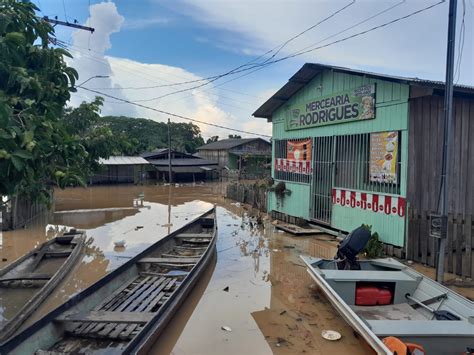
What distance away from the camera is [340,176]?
11.4m

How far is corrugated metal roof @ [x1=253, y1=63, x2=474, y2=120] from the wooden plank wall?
1.82 ft

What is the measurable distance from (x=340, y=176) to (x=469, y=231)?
4.58 meters

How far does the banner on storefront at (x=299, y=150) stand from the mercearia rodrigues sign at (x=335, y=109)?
571mm

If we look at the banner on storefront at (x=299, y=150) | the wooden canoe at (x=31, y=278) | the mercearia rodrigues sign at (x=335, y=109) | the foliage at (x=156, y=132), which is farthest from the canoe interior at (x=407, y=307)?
the foliage at (x=156, y=132)

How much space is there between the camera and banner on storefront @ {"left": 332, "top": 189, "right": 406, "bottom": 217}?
354 inches

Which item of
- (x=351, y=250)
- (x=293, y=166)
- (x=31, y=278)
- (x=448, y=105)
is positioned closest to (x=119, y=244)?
(x=31, y=278)

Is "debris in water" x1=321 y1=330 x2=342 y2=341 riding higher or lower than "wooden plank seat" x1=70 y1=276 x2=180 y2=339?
lower

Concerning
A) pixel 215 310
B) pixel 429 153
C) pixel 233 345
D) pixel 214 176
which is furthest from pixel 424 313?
pixel 214 176

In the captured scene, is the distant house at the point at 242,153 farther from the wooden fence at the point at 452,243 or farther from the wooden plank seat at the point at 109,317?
the wooden plank seat at the point at 109,317

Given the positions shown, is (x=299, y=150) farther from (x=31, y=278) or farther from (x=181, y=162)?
(x=181, y=162)

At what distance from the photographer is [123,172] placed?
114ft

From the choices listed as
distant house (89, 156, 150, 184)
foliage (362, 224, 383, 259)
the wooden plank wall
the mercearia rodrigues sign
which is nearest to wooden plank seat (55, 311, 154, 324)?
foliage (362, 224, 383, 259)

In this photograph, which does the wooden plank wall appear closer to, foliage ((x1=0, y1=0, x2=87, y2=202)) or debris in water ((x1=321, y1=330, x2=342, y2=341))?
debris in water ((x1=321, y1=330, x2=342, y2=341))

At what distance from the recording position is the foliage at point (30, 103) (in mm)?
2807
